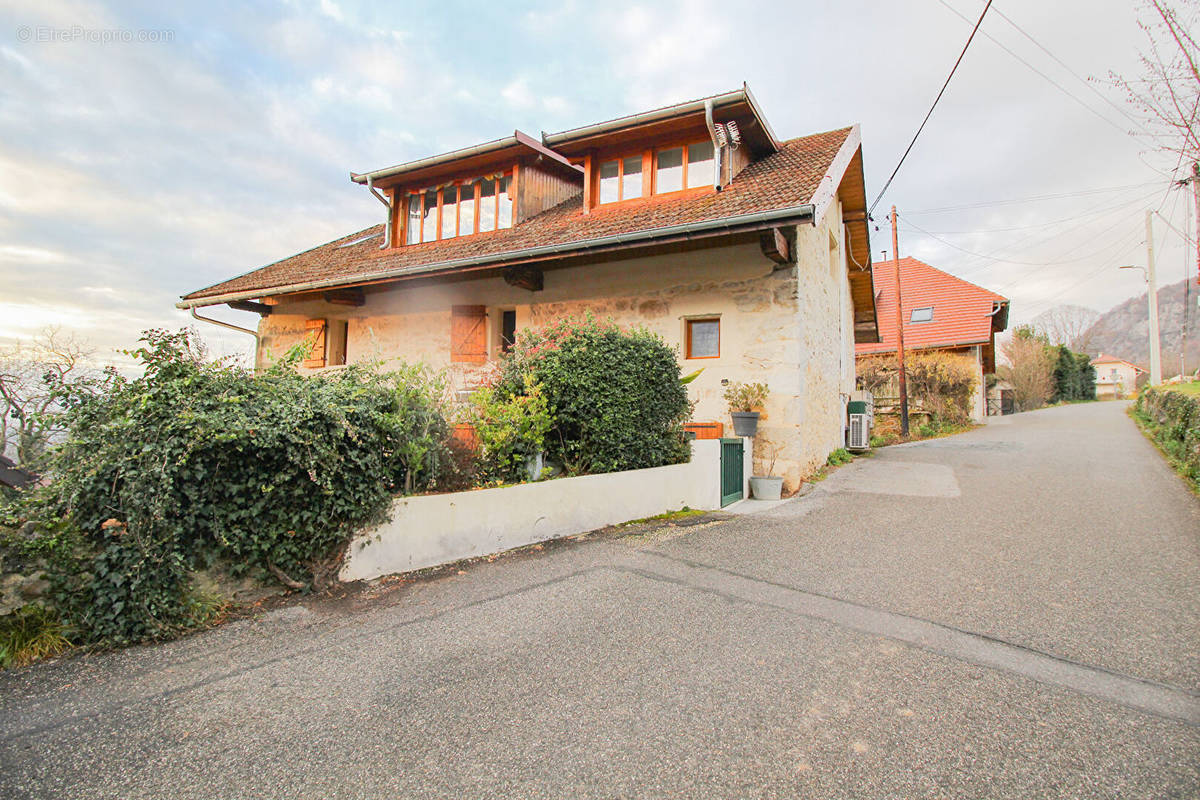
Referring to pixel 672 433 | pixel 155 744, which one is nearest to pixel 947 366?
pixel 672 433

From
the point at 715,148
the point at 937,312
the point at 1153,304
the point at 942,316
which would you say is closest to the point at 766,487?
the point at 715,148

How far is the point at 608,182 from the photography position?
1047 cm

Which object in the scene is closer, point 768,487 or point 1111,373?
point 768,487

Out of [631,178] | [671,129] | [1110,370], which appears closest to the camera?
[671,129]

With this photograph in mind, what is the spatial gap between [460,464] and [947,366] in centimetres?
1817

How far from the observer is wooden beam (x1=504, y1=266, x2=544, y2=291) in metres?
9.84

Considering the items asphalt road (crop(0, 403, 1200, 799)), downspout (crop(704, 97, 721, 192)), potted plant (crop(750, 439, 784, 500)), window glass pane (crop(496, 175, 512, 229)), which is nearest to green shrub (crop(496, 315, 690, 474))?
asphalt road (crop(0, 403, 1200, 799))

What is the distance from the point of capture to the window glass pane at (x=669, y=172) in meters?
9.84

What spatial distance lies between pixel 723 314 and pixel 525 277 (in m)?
3.55

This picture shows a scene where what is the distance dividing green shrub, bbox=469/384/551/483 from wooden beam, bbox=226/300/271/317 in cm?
1015

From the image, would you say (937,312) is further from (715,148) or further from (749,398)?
(749,398)

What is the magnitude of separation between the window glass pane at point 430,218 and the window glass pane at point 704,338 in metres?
6.43

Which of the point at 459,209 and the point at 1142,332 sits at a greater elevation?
the point at 1142,332

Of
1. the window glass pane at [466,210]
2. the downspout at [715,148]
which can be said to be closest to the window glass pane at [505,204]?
the window glass pane at [466,210]
